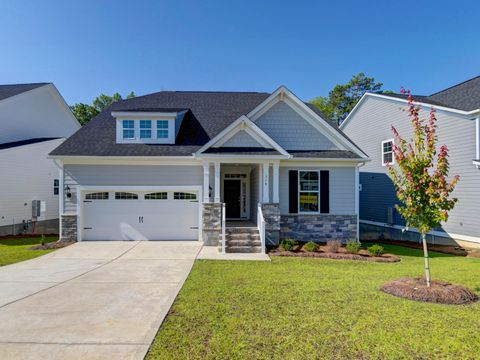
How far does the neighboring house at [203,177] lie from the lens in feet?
40.3

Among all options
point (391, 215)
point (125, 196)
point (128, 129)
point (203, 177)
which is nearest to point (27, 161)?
point (128, 129)

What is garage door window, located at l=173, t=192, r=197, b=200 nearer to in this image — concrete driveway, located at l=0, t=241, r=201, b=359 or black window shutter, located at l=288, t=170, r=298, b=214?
concrete driveway, located at l=0, t=241, r=201, b=359

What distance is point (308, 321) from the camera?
4.90 metres

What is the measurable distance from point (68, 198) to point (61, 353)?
10169 mm

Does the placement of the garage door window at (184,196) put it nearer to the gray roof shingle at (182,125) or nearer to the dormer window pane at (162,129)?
the gray roof shingle at (182,125)

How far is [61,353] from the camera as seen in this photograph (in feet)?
13.0

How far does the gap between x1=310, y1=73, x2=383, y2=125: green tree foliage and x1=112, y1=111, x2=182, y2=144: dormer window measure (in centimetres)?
2711

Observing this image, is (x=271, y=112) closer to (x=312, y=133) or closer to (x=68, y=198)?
(x=312, y=133)

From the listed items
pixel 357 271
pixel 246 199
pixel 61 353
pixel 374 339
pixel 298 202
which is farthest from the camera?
pixel 246 199

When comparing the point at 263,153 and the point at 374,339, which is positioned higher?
the point at 263,153

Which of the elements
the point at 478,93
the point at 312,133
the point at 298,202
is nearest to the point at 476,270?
the point at 298,202

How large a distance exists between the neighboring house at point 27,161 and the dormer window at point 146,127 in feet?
21.7

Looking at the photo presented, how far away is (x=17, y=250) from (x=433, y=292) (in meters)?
13.6

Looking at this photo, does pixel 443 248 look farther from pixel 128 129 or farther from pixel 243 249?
pixel 128 129
